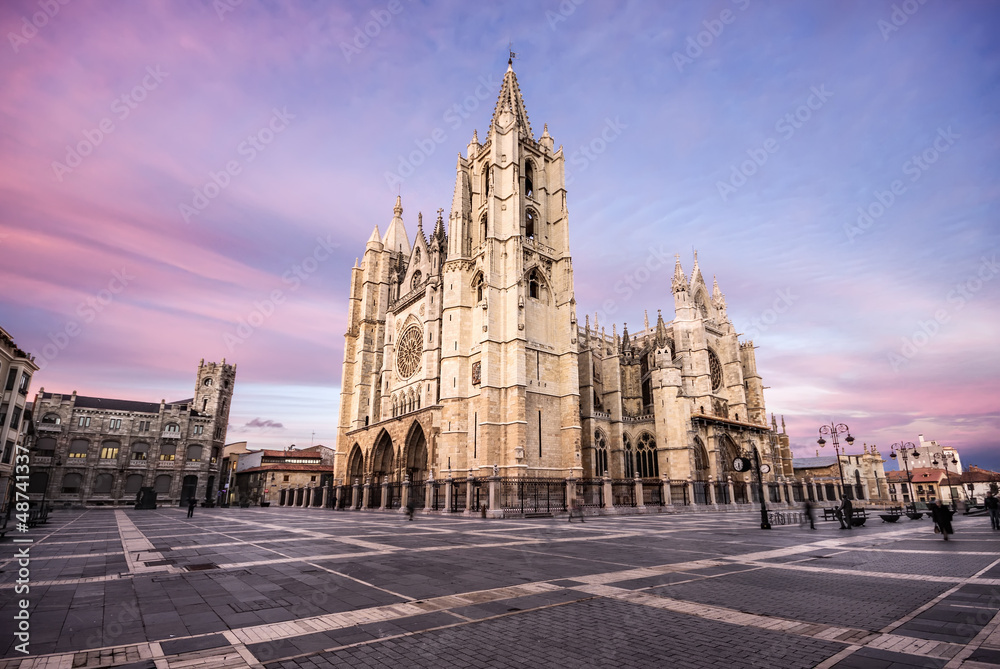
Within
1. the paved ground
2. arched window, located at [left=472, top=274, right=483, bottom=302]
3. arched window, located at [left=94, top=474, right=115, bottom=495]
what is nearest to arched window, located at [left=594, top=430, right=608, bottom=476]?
arched window, located at [left=472, top=274, right=483, bottom=302]

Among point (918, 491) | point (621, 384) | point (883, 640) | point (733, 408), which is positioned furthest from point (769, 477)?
point (883, 640)

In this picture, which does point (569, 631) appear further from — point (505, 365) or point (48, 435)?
point (48, 435)

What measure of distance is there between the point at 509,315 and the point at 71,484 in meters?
52.2

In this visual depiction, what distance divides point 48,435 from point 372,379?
36.0 metres

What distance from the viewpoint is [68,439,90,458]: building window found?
53.5 metres

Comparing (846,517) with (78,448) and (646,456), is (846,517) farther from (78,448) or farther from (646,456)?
(78,448)

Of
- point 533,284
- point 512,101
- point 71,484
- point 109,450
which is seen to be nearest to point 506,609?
point 533,284

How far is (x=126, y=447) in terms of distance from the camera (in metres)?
55.9

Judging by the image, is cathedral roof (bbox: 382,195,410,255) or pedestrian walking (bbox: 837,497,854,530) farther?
cathedral roof (bbox: 382,195,410,255)

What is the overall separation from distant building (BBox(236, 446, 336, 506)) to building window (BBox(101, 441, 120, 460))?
55.7ft

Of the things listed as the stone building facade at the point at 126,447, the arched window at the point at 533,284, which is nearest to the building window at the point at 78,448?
the stone building facade at the point at 126,447

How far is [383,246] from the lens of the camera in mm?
54844

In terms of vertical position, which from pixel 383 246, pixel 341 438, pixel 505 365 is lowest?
pixel 341 438

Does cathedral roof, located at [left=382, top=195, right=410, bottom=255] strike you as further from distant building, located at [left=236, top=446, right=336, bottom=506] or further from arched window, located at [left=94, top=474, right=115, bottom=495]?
arched window, located at [left=94, top=474, right=115, bottom=495]
